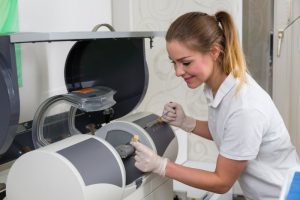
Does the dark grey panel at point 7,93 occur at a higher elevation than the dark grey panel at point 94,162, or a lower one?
higher

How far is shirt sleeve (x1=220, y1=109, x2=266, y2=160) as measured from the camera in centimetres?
114

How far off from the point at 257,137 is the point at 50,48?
0.96 m

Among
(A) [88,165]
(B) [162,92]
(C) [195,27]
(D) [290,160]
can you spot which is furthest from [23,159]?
(B) [162,92]

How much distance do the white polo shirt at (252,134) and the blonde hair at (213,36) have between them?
44 millimetres

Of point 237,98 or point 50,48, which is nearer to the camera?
point 237,98

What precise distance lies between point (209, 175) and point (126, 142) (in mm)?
290

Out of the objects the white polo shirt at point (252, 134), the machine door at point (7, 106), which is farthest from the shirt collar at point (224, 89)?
the machine door at point (7, 106)

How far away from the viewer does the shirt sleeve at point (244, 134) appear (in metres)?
1.14

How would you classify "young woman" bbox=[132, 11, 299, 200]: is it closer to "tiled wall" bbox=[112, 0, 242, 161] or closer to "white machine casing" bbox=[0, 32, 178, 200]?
"white machine casing" bbox=[0, 32, 178, 200]

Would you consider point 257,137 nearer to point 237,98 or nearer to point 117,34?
point 237,98

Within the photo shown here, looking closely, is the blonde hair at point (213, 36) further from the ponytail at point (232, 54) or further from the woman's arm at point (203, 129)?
the woman's arm at point (203, 129)

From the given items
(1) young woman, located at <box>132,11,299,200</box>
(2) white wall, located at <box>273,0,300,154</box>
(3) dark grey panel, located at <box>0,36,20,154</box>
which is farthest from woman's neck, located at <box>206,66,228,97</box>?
(2) white wall, located at <box>273,0,300,154</box>

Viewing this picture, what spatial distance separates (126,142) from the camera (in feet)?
4.08

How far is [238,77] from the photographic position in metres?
1.20
